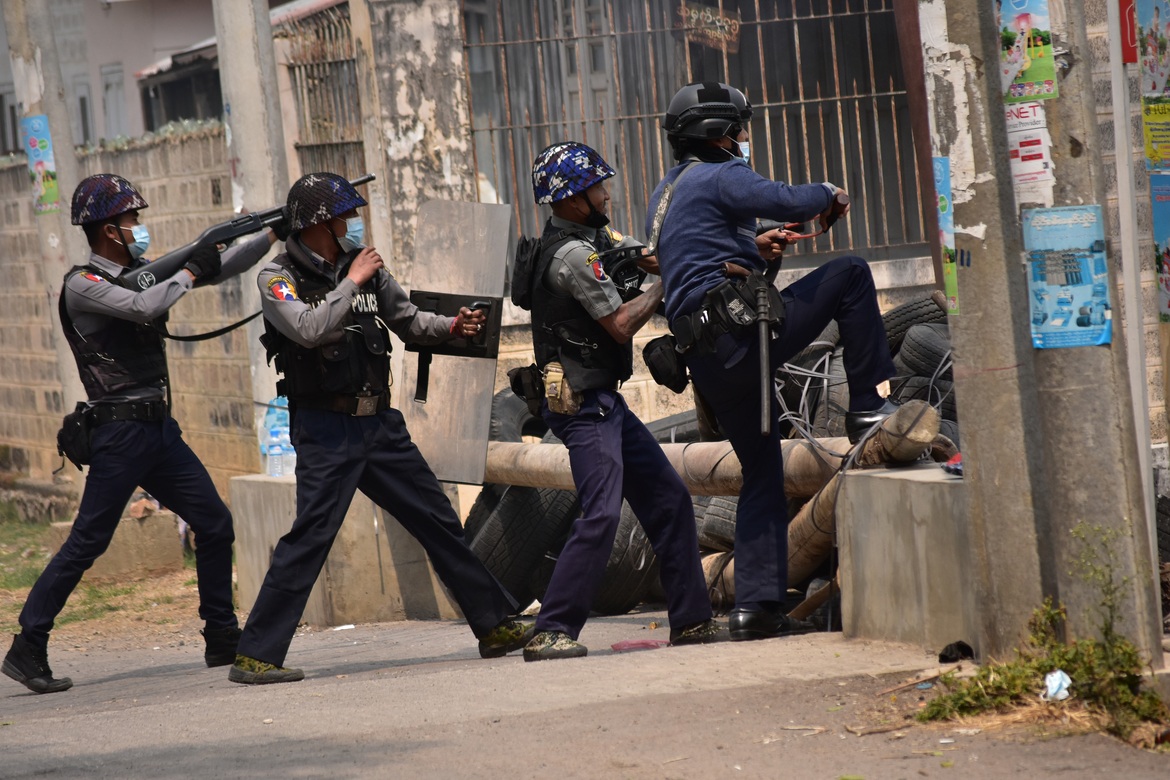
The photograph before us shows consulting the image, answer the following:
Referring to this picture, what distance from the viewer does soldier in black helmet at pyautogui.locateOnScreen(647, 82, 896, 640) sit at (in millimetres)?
5352

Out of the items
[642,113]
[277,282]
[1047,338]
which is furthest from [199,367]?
[1047,338]

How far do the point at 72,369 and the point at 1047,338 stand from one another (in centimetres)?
845

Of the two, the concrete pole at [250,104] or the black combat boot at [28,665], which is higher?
the concrete pole at [250,104]

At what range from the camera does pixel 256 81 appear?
8.35 meters

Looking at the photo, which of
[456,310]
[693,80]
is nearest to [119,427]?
[456,310]

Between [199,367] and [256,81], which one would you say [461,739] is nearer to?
[256,81]

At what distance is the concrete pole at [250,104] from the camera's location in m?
8.27

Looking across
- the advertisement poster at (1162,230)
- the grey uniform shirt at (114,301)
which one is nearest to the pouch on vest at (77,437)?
the grey uniform shirt at (114,301)

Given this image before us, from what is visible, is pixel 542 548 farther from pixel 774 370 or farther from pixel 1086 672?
pixel 1086 672

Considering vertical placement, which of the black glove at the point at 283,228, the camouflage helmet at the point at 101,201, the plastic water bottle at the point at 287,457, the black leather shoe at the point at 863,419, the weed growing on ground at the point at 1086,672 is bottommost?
the weed growing on ground at the point at 1086,672

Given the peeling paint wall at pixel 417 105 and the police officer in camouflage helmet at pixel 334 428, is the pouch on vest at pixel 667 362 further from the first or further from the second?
the peeling paint wall at pixel 417 105

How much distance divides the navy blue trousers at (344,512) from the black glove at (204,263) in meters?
1.03

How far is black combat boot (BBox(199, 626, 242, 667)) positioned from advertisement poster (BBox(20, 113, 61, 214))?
195 inches

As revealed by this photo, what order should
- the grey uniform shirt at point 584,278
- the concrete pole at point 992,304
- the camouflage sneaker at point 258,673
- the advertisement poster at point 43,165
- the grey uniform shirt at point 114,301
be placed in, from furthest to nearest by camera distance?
the advertisement poster at point 43,165
the grey uniform shirt at point 114,301
the camouflage sneaker at point 258,673
the grey uniform shirt at point 584,278
the concrete pole at point 992,304
